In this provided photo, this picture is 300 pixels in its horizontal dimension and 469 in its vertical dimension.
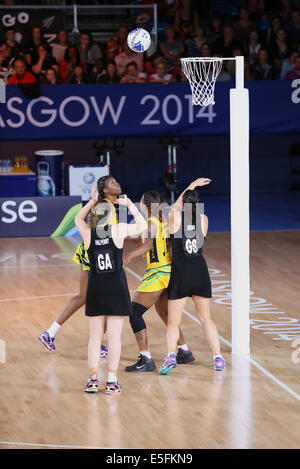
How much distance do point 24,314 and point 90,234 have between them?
3.71 meters

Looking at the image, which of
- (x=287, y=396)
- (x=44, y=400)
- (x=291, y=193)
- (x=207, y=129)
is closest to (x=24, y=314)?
(x=44, y=400)

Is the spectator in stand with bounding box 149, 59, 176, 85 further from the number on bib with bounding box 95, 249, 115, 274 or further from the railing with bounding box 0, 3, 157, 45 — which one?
the number on bib with bounding box 95, 249, 115, 274

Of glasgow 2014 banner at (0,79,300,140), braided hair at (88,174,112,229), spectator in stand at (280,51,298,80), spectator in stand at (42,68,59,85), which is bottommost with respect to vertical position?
braided hair at (88,174,112,229)

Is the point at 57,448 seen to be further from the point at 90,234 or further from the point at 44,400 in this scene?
the point at 90,234

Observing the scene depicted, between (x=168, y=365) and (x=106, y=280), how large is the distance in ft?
4.44

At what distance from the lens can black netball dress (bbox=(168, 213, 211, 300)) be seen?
880cm

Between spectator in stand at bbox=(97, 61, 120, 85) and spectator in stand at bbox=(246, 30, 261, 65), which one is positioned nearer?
spectator in stand at bbox=(97, 61, 120, 85)

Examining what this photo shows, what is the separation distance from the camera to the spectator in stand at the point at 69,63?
1818cm

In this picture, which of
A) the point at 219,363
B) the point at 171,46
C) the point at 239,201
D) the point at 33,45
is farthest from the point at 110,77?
the point at 219,363

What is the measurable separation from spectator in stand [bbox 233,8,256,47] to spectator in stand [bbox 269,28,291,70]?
2.37ft

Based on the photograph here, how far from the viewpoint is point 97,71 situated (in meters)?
18.4

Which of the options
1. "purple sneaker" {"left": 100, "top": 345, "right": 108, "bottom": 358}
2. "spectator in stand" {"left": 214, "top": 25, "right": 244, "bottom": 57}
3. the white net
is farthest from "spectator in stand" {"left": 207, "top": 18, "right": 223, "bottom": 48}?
"purple sneaker" {"left": 100, "top": 345, "right": 108, "bottom": 358}

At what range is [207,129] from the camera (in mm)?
18281

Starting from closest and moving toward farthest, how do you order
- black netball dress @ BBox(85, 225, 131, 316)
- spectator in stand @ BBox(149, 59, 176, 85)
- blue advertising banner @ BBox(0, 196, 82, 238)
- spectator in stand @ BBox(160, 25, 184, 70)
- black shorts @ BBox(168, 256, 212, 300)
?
black netball dress @ BBox(85, 225, 131, 316)
black shorts @ BBox(168, 256, 212, 300)
blue advertising banner @ BBox(0, 196, 82, 238)
spectator in stand @ BBox(149, 59, 176, 85)
spectator in stand @ BBox(160, 25, 184, 70)
